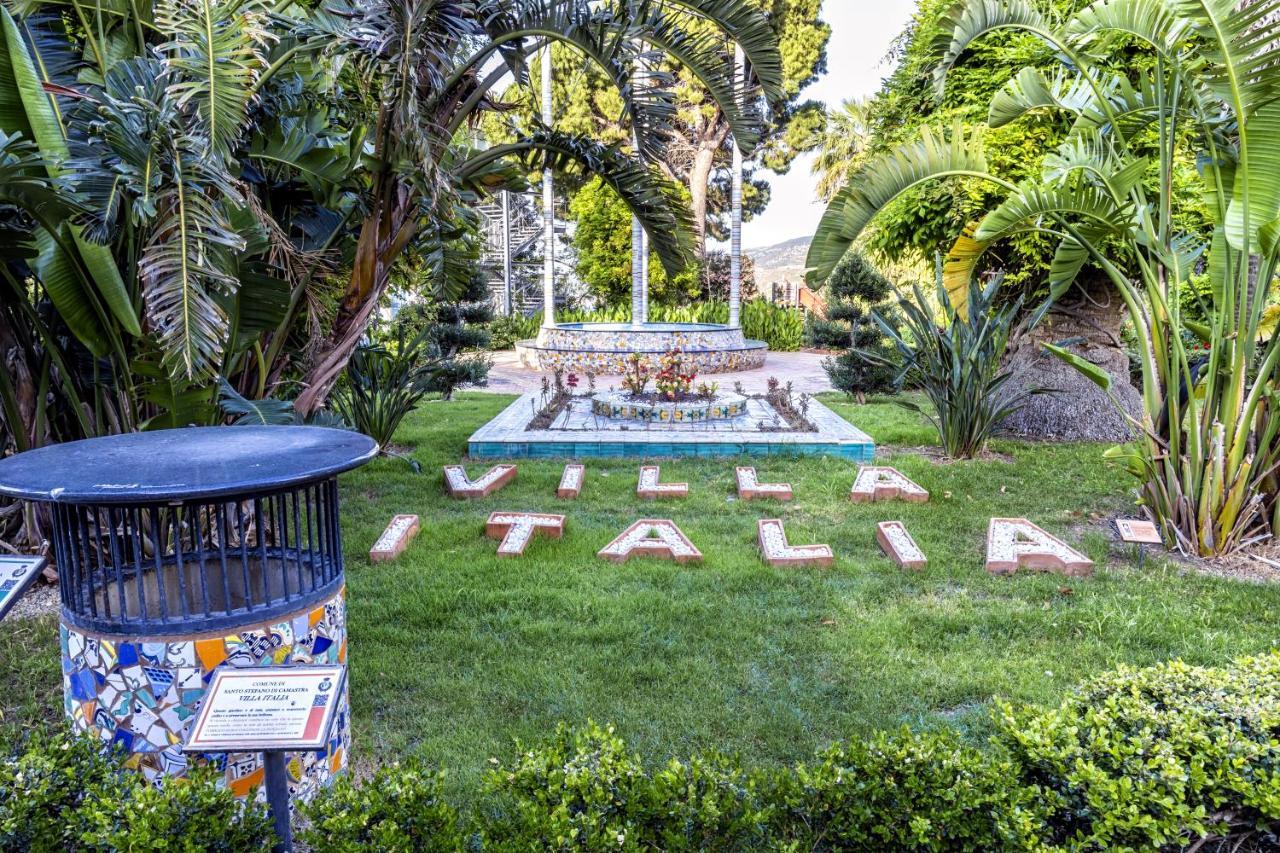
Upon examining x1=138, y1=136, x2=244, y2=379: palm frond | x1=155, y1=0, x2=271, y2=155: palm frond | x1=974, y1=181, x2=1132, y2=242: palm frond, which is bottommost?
x1=138, y1=136, x2=244, y2=379: palm frond

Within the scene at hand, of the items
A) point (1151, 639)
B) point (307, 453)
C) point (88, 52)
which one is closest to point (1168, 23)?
point (1151, 639)

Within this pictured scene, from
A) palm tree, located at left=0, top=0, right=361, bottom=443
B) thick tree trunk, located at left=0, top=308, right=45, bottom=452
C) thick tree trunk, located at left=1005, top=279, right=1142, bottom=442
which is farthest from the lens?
thick tree trunk, located at left=1005, top=279, right=1142, bottom=442

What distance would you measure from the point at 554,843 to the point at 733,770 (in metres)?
0.51

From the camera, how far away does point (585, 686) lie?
11.0ft

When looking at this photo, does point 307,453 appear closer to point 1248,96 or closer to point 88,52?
point 88,52

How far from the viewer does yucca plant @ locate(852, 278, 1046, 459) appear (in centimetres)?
721

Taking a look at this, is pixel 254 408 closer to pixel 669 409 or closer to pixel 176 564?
pixel 176 564

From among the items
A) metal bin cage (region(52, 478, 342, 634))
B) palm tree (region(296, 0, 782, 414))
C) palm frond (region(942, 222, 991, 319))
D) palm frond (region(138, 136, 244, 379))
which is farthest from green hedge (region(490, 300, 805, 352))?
metal bin cage (region(52, 478, 342, 634))

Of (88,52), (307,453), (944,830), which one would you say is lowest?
(944,830)

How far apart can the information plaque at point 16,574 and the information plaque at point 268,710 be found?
66cm

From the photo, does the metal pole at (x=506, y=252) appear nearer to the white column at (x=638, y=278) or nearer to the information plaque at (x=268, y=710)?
the white column at (x=638, y=278)

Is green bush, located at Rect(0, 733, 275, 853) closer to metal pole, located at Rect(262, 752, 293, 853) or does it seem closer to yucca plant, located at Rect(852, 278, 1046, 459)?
metal pole, located at Rect(262, 752, 293, 853)

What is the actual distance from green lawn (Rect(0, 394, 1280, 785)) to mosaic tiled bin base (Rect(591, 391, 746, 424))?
10.6 ft

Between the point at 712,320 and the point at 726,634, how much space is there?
1759 cm
